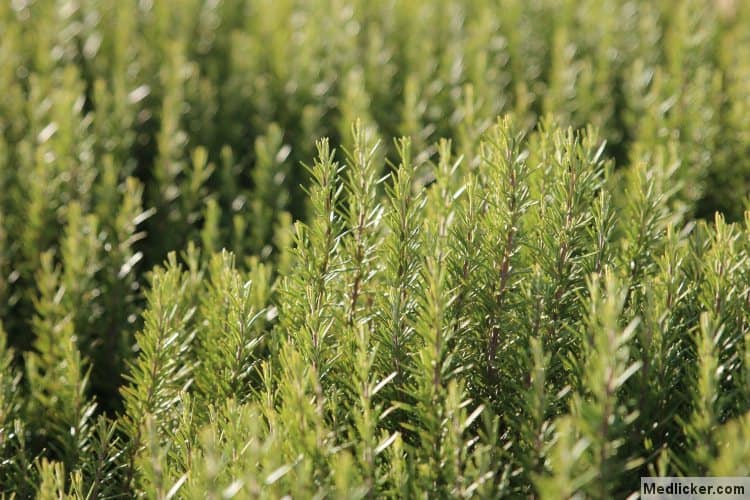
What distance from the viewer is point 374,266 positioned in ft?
4.40

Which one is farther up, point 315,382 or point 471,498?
point 315,382

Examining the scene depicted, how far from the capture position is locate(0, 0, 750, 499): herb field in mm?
1080

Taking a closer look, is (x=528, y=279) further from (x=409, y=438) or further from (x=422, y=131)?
(x=422, y=131)

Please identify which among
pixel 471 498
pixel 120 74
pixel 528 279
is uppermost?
pixel 120 74

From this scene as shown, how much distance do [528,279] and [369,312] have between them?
0.80 feet

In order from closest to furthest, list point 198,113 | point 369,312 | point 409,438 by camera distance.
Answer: point 409,438, point 369,312, point 198,113

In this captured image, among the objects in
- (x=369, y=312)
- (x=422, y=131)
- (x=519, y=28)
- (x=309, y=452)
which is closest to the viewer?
(x=309, y=452)

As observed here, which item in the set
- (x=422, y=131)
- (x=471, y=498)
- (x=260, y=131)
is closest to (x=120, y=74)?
(x=260, y=131)

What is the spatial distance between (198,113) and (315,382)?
1.40 m

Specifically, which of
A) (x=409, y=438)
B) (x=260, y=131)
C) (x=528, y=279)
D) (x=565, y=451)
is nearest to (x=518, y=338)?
(x=528, y=279)

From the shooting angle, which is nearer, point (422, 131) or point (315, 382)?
point (315, 382)

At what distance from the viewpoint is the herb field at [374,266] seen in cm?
108

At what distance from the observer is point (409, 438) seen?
119 cm

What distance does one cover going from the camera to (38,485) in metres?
1.35
